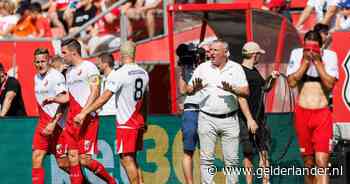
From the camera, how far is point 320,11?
20.0 m

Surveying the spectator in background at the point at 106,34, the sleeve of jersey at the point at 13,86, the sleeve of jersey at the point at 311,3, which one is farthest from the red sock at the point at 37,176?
the sleeve of jersey at the point at 311,3

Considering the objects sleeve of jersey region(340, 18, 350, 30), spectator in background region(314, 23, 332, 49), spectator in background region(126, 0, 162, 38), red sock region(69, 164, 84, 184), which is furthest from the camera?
spectator in background region(126, 0, 162, 38)

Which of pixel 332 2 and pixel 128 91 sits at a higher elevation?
pixel 332 2

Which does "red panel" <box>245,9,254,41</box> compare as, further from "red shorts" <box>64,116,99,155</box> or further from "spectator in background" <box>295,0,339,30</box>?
"red shorts" <box>64,116,99,155</box>

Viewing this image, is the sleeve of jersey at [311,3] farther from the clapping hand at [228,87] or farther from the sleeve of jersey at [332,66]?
the clapping hand at [228,87]

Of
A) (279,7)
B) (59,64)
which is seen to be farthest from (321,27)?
(59,64)

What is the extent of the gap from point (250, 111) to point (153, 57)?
17.6 ft

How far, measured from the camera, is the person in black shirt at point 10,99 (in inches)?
720

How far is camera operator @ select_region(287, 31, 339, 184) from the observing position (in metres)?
14.5

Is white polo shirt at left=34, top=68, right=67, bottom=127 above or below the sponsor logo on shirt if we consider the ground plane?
below

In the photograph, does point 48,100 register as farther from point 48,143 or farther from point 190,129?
point 190,129

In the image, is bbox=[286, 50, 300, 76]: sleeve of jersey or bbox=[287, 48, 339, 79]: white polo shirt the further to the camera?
bbox=[286, 50, 300, 76]: sleeve of jersey

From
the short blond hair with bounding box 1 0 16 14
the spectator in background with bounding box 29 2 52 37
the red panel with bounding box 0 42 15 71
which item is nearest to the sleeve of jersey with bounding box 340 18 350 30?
the red panel with bounding box 0 42 15 71

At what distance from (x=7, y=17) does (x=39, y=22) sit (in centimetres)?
63
